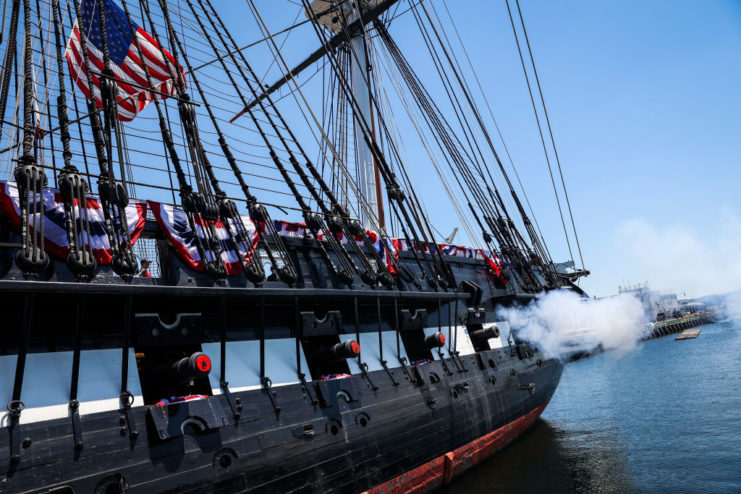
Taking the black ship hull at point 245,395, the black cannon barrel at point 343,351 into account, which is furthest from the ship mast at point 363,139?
the black cannon barrel at point 343,351

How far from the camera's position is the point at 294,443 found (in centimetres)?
727

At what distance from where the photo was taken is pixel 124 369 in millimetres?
6266

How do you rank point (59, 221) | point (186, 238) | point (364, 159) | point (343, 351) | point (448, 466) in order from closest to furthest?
1. point (59, 221)
2. point (186, 238)
3. point (343, 351)
4. point (448, 466)
5. point (364, 159)

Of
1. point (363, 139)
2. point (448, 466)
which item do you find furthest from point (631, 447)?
point (363, 139)

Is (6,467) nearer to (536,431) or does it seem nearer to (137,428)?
(137,428)

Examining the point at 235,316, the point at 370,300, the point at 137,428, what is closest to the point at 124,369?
the point at 137,428

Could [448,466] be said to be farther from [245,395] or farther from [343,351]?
[245,395]

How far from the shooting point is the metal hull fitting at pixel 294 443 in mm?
5348

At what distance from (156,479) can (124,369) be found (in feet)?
4.70

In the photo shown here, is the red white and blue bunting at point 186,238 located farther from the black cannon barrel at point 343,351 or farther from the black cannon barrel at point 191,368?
the black cannon barrel at point 343,351

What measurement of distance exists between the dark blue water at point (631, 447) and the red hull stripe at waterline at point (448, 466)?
0.28 metres

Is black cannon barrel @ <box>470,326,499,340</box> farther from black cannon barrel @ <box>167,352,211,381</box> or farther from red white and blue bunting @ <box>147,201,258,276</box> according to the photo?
black cannon barrel @ <box>167,352,211,381</box>

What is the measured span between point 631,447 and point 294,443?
1012 centimetres

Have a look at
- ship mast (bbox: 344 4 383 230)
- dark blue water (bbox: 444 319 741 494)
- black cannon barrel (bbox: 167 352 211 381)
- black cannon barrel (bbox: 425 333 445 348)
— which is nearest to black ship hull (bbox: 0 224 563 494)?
black cannon barrel (bbox: 425 333 445 348)
